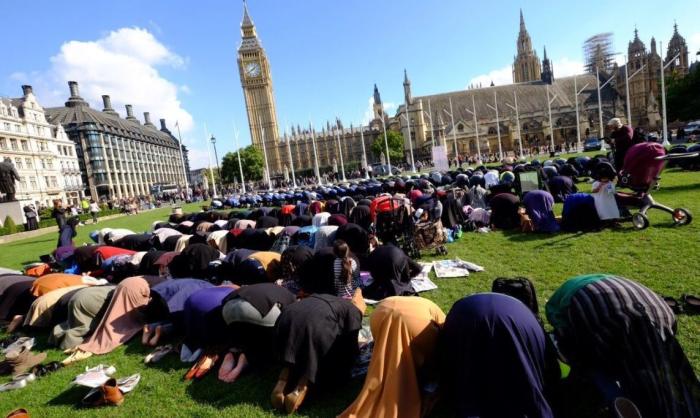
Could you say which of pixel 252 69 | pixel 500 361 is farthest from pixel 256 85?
pixel 500 361

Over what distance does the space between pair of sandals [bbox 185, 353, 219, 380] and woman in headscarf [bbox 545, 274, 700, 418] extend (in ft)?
13.5

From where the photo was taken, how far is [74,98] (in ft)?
257

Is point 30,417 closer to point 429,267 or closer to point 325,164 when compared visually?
point 429,267

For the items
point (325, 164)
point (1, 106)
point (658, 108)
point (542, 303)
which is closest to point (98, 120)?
point (1, 106)

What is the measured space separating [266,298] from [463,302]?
2330 mm

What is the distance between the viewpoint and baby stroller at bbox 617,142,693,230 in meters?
7.43

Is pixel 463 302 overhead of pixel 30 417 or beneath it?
overhead

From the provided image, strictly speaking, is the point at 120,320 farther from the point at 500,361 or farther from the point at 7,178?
the point at 7,178

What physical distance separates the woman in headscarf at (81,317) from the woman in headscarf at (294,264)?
9.74 ft

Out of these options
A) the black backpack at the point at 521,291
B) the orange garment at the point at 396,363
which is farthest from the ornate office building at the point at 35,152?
the black backpack at the point at 521,291

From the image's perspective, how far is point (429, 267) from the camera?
759cm

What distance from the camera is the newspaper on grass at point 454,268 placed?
6938mm

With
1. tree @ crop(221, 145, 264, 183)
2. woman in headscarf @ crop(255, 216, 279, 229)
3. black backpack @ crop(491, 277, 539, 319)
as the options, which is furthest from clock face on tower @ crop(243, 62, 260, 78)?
black backpack @ crop(491, 277, 539, 319)

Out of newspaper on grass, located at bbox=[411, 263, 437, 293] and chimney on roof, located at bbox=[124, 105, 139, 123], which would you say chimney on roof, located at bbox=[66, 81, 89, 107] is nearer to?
chimney on roof, located at bbox=[124, 105, 139, 123]
